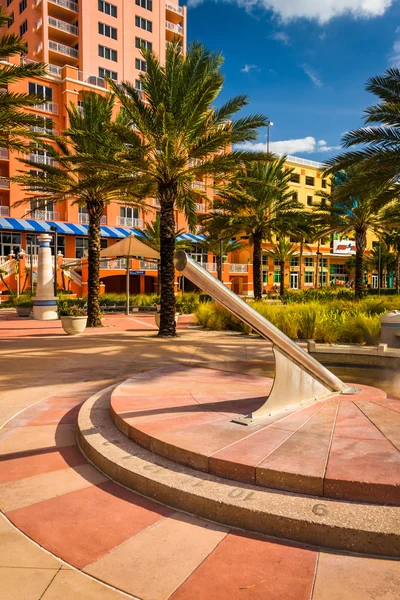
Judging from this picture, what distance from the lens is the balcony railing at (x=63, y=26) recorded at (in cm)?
4216

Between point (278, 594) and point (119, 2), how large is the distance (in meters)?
53.2

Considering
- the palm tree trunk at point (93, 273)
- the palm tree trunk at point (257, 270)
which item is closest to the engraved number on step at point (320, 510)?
the palm tree trunk at point (93, 273)

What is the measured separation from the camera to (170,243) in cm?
1491

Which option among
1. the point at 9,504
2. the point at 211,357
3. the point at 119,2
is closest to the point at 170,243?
the point at 211,357

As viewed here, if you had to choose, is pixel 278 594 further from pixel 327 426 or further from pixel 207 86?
pixel 207 86

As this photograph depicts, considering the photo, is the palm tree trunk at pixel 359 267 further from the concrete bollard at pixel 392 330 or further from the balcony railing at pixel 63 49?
the balcony railing at pixel 63 49

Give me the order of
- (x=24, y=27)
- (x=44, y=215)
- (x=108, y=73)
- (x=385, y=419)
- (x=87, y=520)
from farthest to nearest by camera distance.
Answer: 1. (x=108, y=73)
2. (x=24, y=27)
3. (x=44, y=215)
4. (x=385, y=419)
5. (x=87, y=520)

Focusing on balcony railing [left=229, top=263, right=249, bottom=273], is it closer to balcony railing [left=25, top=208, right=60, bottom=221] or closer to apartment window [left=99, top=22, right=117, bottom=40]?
balcony railing [left=25, top=208, right=60, bottom=221]

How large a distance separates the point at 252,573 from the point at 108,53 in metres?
50.9

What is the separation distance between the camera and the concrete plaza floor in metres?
2.34

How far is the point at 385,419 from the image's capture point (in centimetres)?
432

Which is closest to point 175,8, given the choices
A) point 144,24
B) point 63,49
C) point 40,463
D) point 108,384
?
point 144,24

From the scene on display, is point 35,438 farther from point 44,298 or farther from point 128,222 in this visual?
point 128,222

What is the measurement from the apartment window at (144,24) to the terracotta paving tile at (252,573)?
5361 cm
